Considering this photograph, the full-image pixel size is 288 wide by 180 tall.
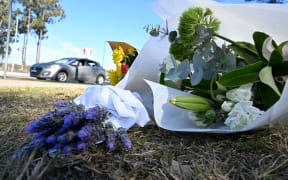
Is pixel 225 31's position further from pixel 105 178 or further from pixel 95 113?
pixel 105 178

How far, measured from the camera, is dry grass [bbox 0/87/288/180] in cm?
76

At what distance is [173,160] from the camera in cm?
83

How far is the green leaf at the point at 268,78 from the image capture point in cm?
93

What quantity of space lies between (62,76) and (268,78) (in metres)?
10.6

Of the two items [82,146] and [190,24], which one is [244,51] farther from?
[82,146]

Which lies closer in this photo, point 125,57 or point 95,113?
point 95,113

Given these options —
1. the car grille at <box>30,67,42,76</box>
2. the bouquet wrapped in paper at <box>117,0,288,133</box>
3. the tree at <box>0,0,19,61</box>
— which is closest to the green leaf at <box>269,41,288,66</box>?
the bouquet wrapped in paper at <box>117,0,288,133</box>

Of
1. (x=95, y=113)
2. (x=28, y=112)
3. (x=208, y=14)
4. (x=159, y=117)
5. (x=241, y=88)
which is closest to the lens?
(x=95, y=113)

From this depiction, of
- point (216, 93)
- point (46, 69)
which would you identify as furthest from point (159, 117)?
point (46, 69)

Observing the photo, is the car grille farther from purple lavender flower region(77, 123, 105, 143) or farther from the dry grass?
purple lavender flower region(77, 123, 105, 143)

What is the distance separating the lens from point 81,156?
0.84 meters

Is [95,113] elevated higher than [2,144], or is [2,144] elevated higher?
[95,113]

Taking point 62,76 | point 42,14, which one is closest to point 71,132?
point 62,76

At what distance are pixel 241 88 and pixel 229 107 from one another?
0.06 meters
